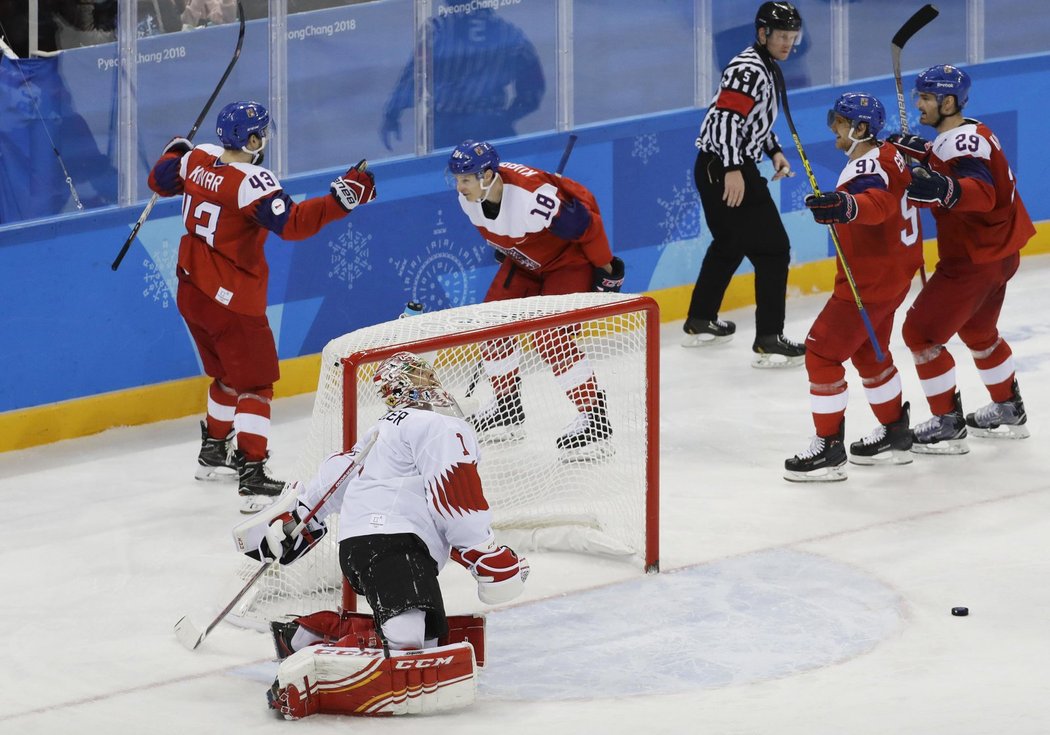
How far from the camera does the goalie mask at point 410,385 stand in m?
4.42

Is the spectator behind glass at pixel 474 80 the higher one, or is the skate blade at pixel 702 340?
the spectator behind glass at pixel 474 80

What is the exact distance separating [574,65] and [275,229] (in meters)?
2.61

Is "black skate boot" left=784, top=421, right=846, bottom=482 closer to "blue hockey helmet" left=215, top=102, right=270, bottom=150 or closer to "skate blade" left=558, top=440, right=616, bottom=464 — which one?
"skate blade" left=558, top=440, right=616, bottom=464

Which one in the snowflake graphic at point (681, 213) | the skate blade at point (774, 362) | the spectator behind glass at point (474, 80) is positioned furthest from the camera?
Result: the snowflake graphic at point (681, 213)

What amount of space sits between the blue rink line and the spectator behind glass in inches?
118

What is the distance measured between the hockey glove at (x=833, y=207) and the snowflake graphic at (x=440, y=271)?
7.79ft

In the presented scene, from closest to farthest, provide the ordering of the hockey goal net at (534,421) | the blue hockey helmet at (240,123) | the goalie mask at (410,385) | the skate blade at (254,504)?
the goalie mask at (410,385) → the hockey goal net at (534,421) → the blue hockey helmet at (240,123) → the skate blade at (254,504)

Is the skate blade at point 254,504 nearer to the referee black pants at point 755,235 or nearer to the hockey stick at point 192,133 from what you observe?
the hockey stick at point 192,133

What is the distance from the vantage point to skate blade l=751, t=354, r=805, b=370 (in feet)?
24.8

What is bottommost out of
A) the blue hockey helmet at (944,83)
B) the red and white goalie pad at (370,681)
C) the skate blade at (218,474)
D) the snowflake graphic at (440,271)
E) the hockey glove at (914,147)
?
the skate blade at (218,474)

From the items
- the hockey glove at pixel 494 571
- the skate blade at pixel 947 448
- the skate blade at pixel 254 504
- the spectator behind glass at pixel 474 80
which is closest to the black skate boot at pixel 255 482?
the skate blade at pixel 254 504

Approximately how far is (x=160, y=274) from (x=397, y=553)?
2.97 m

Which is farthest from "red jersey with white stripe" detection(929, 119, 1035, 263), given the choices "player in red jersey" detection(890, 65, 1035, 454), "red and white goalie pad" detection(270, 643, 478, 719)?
"red and white goalie pad" detection(270, 643, 478, 719)

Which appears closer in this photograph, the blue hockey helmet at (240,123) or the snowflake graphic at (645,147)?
the blue hockey helmet at (240,123)
